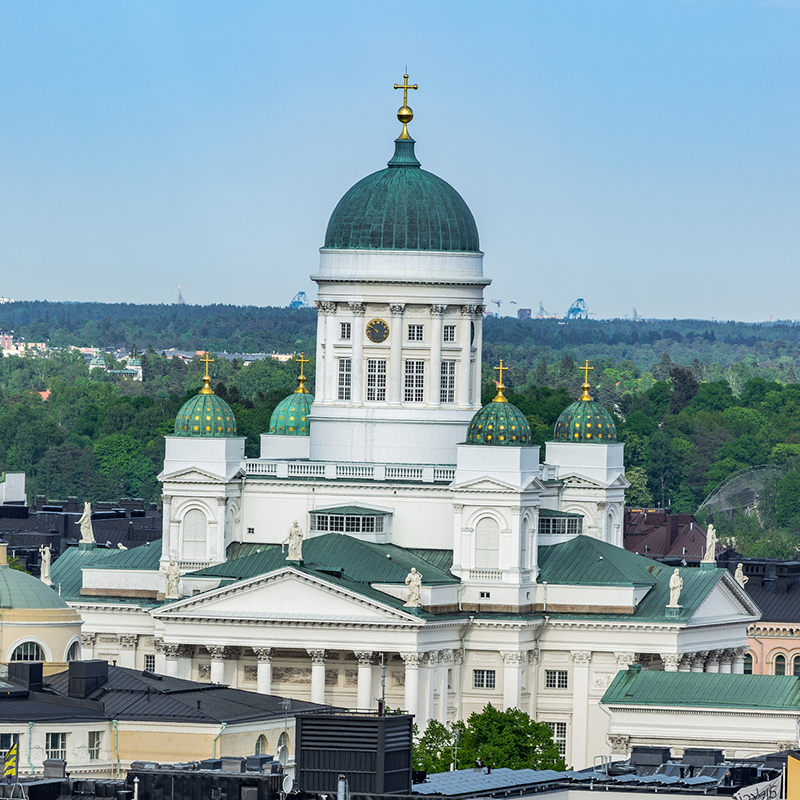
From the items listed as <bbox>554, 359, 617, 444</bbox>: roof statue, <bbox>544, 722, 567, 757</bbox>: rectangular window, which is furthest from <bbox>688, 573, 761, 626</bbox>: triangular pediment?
<bbox>554, 359, 617, 444</bbox>: roof statue

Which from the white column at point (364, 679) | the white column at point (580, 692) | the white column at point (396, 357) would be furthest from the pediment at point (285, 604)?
the white column at point (396, 357)

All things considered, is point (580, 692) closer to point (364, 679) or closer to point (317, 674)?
point (364, 679)

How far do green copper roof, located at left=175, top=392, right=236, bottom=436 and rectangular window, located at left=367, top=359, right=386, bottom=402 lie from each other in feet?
20.6

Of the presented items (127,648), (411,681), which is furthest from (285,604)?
(127,648)

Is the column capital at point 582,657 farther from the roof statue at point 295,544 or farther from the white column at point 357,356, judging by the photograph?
the white column at point 357,356

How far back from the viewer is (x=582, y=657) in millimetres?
165250

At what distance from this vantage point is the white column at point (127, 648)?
170375mm

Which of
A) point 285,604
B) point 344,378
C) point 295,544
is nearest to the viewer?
point 295,544

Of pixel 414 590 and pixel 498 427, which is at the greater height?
pixel 498 427

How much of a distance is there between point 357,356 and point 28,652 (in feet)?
116

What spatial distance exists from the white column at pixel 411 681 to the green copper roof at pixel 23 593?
64.5ft

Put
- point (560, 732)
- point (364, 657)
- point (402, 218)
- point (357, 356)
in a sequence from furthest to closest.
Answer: point (357, 356), point (402, 218), point (560, 732), point (364, 657)

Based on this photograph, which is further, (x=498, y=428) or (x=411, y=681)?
(x=498, y=428)

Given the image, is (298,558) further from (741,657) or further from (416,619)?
(741,657)
